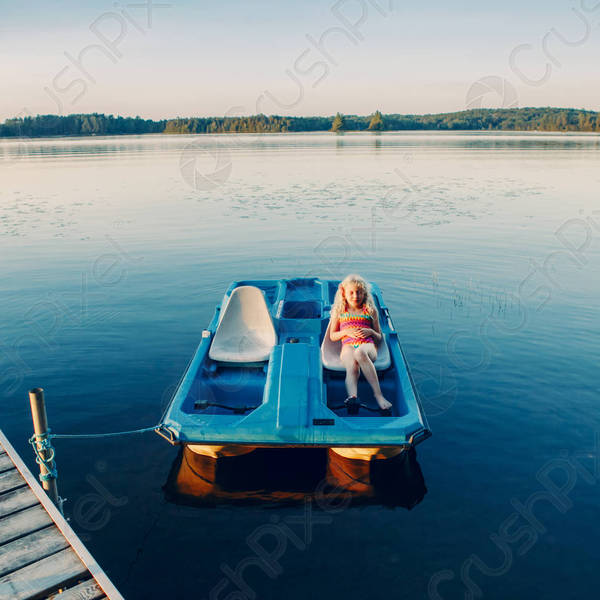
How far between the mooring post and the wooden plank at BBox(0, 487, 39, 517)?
0.21 meters

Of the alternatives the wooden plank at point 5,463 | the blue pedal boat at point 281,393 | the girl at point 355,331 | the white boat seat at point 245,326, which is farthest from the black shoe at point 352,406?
the wooden plank at point 5,463

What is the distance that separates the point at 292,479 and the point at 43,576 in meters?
2.66

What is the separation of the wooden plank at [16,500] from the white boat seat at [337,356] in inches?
138

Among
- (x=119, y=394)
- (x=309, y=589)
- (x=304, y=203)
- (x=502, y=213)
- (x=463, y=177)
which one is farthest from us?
(x=463, y=177)

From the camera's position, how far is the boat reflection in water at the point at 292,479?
588cm

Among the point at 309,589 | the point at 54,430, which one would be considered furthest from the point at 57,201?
the point at 309,589

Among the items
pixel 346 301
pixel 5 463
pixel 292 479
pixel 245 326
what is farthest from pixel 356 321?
pixel 5 463

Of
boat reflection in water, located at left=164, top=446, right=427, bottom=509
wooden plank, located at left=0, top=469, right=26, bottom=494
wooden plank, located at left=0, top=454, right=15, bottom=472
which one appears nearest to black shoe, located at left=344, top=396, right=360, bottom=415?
boat reflection in water, located at left=164, top=446, right=427, bottom=509

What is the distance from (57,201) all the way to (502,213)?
1829 centimetres

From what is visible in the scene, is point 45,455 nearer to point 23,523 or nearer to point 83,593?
point 23,523

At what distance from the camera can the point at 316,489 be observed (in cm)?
595

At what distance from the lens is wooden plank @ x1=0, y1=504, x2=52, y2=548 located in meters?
4.53

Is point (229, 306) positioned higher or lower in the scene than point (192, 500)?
higher

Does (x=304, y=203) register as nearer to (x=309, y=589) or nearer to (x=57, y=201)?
(x=57, y=201)
